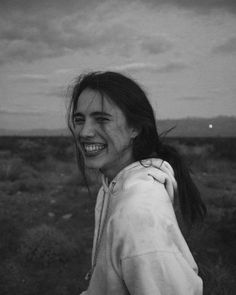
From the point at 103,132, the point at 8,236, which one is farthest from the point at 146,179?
the point at 8,236

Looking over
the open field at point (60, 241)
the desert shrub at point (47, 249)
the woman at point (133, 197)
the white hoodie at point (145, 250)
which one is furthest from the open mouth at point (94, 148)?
the desert shrub at point (47, 249)

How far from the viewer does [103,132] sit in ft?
5.86

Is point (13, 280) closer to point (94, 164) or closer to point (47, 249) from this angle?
point (47, 249)

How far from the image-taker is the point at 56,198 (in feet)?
27.3

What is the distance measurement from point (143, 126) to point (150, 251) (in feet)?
3.38

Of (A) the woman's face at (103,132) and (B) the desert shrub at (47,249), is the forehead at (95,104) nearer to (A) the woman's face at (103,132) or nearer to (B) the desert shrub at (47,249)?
(A) the woman's face at (103,132)

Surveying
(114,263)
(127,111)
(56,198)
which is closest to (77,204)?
(56,198)

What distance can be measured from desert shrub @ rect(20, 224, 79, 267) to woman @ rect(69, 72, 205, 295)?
10.0 feet

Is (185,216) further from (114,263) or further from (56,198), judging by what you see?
(56,198)

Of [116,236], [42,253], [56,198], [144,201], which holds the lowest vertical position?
[56,198]

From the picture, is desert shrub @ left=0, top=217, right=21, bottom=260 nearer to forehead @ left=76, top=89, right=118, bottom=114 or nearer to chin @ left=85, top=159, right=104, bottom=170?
chin @ left=85, top=159, right=104, bottom=170

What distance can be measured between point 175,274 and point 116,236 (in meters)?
0.25

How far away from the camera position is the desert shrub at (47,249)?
4633 mm

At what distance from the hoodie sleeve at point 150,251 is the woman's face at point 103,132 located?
680 millimetres
